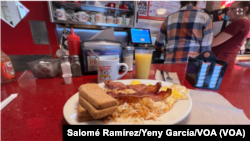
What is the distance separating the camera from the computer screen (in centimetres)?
252

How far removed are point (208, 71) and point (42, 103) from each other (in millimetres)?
1018

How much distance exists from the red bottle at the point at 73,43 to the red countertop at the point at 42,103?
0.72 ft

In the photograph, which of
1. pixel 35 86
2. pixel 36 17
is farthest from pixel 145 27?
pixel 35 86

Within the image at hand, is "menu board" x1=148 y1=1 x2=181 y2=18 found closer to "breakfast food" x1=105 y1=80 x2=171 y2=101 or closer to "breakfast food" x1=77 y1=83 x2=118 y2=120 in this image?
"breakfast food" x1=105 y1=80 x2=171 y2=101

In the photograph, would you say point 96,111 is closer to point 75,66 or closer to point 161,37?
point 75,66

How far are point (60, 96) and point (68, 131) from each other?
0.33 m

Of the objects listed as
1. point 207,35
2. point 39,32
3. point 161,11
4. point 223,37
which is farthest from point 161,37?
point 39,32

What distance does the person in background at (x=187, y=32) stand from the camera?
1617 mm

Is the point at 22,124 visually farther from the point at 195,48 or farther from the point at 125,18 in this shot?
the point at 125,18

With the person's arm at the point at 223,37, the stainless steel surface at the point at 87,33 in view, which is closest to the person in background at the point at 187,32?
the person's arm at the point at 223,37

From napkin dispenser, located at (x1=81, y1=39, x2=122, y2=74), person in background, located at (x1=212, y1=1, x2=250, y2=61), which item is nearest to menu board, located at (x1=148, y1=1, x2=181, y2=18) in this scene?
person in background, located at (x1=212, y1=1, x2=250, y2=61)

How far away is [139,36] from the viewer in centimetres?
260

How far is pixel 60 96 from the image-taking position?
640mm

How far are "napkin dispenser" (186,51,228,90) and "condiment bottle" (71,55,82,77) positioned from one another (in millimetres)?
886
